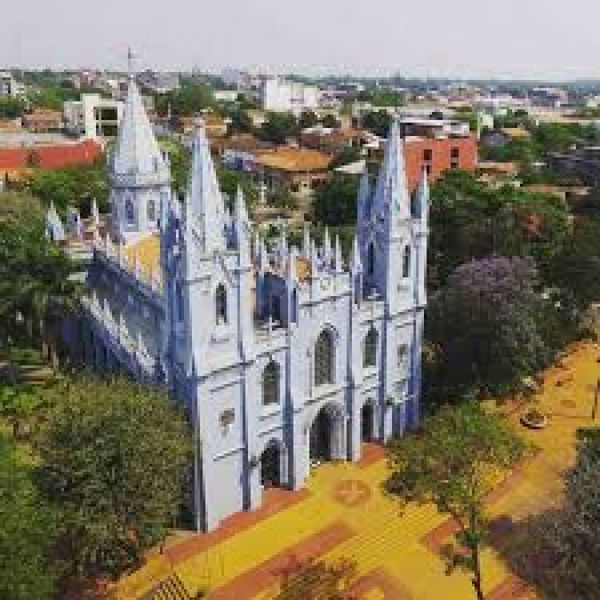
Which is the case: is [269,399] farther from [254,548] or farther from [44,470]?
[44,470]

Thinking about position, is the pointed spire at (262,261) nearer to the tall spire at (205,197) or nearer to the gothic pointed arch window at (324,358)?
the gothic pointed arch window at (324,358)

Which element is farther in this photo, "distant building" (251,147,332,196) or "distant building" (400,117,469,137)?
"distant building" (400,117,469,137)

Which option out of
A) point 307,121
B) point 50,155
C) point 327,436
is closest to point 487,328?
point 327,436

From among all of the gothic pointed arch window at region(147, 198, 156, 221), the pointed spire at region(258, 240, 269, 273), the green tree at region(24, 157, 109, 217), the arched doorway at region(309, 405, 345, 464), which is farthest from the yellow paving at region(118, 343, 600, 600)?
the green tree at region(24, 157, 109, 217)

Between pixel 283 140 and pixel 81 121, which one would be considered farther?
pixel 283 140

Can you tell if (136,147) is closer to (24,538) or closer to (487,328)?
(487,328)

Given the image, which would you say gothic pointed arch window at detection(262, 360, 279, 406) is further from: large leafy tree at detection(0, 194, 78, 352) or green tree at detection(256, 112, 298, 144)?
green tree at detection(256, 112, 298, 144)

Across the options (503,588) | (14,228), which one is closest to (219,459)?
(503,588)
